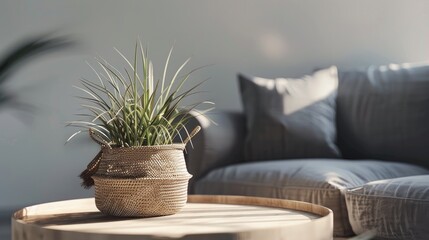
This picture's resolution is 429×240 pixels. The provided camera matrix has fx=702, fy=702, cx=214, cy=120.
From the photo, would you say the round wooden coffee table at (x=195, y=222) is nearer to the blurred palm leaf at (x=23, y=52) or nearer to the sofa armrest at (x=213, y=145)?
the sofa armrest at (x=213, y=145)

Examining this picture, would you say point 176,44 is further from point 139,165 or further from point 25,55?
point 139,165

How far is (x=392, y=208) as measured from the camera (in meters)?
1.95

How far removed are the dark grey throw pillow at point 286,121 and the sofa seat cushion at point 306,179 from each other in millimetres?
198

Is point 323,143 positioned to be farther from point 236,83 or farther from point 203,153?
point 236,83

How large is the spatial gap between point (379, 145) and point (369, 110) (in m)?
0.15

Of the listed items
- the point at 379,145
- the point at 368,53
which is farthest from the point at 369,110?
the point at 368,53

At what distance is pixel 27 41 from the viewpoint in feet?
10.1

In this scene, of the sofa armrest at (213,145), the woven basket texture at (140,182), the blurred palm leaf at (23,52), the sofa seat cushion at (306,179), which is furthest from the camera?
the blurred palm leaf at (23,52)

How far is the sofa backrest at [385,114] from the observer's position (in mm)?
2762

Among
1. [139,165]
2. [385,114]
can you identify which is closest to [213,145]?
[385,114]

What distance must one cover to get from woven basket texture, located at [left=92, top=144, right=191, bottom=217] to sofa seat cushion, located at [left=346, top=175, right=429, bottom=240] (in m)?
0.73

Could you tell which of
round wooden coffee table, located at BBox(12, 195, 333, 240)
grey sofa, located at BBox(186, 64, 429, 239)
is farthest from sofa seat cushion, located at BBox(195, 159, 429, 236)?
round wooden coffee table, located at BBox(12, 195, 333, 240)

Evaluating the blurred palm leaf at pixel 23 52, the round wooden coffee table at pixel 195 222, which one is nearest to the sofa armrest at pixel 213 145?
the blurred palm leaf at pixel 23 52

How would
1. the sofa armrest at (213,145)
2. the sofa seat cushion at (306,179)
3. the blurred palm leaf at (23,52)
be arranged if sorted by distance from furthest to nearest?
the blurred palm leaf at (23,52) → the sofa armrest at (213,145) → the sofa seat cushion at (306,179)
